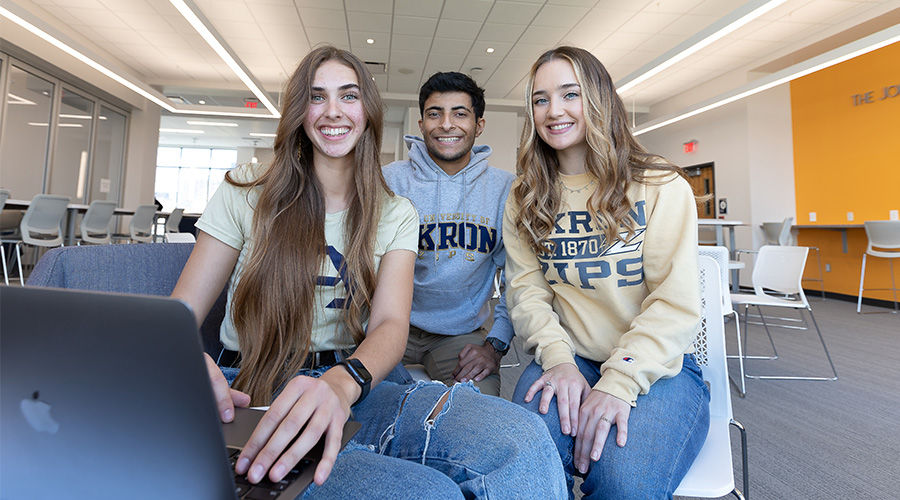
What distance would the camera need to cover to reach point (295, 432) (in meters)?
0.49

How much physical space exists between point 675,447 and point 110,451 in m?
0.91

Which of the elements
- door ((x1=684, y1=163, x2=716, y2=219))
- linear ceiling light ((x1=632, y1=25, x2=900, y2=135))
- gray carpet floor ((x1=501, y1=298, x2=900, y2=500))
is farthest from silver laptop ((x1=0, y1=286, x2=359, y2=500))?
door ((x1=684, y1=163, x2=716, y2=219))

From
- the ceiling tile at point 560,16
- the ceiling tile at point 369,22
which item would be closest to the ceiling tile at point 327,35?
the ceiling tile at point 369,22

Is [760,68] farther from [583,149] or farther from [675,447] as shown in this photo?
[675,447]

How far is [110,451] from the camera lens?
1.10ft

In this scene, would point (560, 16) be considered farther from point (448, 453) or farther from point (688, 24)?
point (448, 453)

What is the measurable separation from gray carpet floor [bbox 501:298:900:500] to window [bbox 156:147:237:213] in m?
14.1

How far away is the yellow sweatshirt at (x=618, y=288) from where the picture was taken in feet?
3.34

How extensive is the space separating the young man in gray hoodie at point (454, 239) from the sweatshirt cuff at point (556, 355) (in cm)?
32

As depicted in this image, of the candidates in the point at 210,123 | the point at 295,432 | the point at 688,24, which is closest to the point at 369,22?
the point at 688,24

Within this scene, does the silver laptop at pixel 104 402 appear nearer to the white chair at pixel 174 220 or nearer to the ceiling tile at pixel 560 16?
the ceiling tile at pixel 560 16

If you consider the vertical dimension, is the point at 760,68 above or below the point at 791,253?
above

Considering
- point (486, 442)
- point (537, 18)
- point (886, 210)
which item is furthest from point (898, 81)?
point (486, 442)

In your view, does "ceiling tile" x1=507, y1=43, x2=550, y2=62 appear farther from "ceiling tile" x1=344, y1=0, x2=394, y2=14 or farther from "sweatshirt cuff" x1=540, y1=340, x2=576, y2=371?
"sweatshirt cuff" x1=540, y1=340, x2=576, y2=371
